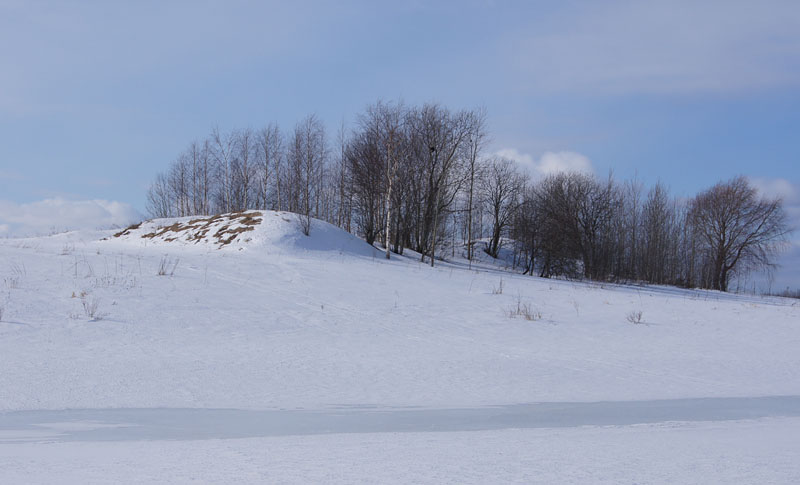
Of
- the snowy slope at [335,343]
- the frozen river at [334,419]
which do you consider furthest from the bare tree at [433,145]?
the frozen river at [334,419]

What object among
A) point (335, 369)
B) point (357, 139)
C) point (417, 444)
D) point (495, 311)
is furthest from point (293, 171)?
point (417, 444)

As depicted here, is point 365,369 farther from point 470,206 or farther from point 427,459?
point 470,206

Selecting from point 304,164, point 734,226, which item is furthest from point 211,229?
point 734,226

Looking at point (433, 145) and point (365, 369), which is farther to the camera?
point (433, 145)

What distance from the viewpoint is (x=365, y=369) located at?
9.01 m

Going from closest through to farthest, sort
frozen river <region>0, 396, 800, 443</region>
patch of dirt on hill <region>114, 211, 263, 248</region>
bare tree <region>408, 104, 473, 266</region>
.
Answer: frozen river <region>0, 396, 800, 443</region> < patch of dirt on hill <region>114, 211, 263, 248</region> < bare tree <region>408, 104, 473, 266</region>

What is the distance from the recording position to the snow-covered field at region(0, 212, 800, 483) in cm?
381

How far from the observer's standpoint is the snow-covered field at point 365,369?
381cm

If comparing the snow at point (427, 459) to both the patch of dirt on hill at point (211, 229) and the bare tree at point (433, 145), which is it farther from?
the bare tree at point (433, 145)

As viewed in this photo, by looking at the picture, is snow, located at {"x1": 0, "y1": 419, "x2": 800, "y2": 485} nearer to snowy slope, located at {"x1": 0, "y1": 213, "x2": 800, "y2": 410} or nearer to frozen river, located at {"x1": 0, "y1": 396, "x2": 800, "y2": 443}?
frozen river, located at {"x1": 0, "y1": 396, "x2": 800, "y2": 443}

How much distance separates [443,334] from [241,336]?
4445 millimetres

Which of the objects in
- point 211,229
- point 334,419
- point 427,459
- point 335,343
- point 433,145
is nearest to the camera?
point 427,459

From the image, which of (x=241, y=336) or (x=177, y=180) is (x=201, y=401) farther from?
(x=177, y=180)

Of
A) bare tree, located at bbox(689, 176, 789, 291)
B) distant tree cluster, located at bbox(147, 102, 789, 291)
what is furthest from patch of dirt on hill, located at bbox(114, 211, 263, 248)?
bare tree, located at bbox(689, 176, 789, 291)
